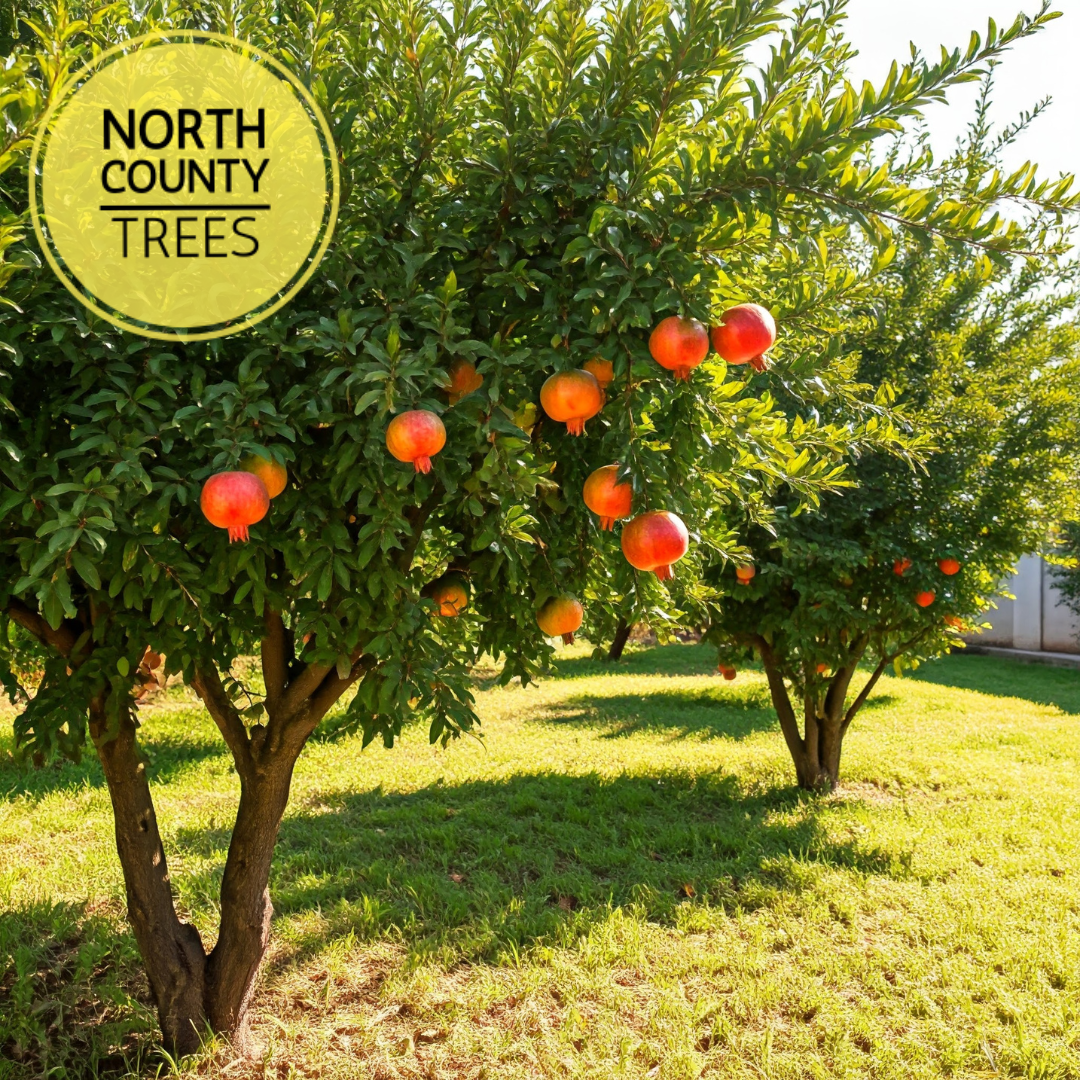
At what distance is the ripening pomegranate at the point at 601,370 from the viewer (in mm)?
1967

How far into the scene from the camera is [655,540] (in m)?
1.76

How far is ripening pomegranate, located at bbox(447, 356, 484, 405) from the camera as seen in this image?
200cm

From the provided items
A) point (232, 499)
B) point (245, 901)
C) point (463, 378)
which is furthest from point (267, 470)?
point (245, 901)

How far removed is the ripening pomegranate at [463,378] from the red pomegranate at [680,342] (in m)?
0.44

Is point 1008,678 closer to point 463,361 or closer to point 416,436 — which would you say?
point 463,361

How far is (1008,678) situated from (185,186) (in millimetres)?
14632

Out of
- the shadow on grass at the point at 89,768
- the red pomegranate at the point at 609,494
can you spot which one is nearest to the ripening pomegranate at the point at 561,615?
the red pomegranate at the point at 609,494

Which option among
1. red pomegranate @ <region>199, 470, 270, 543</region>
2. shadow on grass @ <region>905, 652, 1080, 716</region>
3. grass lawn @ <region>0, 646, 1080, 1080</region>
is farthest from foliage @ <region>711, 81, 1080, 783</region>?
shadow on grass @ <region>905, 652, 1080, 716</region>

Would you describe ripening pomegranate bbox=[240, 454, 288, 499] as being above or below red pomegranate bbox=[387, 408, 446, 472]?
below

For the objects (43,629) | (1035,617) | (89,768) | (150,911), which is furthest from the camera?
(1035,617)

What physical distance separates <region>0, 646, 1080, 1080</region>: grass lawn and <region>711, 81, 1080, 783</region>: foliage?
4.42 feet

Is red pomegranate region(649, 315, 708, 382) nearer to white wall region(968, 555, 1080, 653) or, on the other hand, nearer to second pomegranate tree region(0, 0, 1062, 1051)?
second pomegranate tree region(0, 0, 1062, 1051)

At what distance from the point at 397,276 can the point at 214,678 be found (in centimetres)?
154

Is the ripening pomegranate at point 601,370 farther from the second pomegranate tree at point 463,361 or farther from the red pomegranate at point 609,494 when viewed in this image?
the red pomegranate at point 609,494
